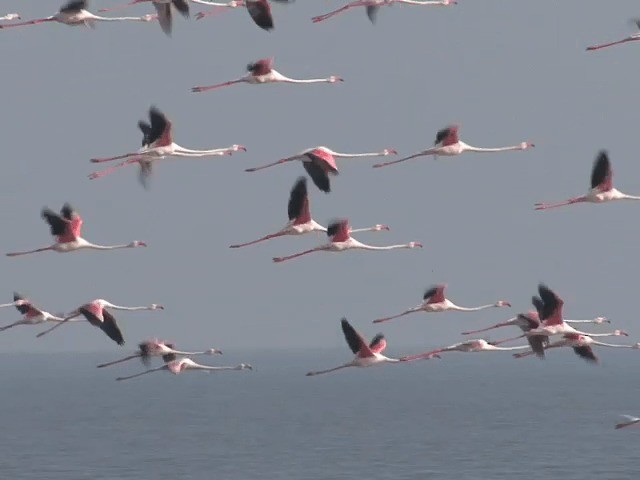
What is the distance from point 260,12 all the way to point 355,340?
→ 22.1ft

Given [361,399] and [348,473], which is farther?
[361,399]

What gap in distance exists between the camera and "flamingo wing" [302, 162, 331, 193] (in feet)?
107

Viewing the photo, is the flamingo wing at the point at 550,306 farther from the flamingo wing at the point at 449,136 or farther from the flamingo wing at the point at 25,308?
the flamingo wing at the point at 25,308

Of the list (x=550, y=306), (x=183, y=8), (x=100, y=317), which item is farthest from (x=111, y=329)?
(x=550, y=306)

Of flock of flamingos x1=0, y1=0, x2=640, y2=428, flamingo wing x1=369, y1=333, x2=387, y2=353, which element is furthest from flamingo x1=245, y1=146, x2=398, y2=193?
flamingo wing x1=369, y1=333, x2=387, y2=353

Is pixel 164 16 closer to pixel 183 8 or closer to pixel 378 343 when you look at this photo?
pixel 183 8

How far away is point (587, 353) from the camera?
120 ft

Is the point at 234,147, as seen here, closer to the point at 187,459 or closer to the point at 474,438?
the point at 187,459

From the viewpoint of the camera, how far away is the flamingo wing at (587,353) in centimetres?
3588

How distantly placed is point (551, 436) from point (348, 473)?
97.6 ft

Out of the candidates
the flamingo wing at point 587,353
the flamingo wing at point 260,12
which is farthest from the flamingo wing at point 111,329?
the flamingo wing at point 587,353

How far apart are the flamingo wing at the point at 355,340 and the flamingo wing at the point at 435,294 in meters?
3.68

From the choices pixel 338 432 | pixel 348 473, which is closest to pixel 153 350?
pixel 348 473

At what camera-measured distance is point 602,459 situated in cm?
9069
